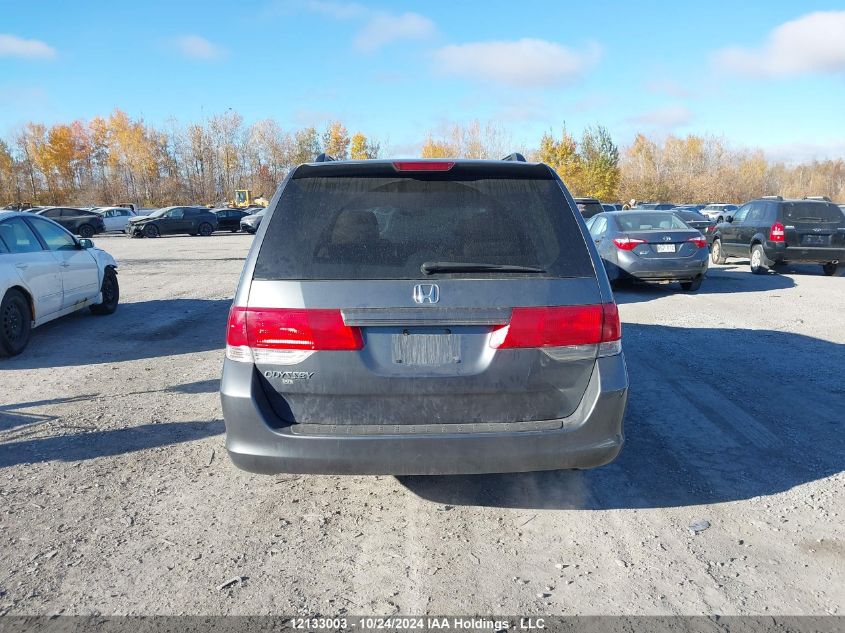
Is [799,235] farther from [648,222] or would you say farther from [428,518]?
[428,518]

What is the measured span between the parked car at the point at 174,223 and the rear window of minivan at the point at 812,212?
3302 cm

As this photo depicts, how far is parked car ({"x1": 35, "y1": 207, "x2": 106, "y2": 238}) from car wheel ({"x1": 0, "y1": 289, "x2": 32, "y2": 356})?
33.6m

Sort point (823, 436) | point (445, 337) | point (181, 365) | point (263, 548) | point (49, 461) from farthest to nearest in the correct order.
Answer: point (181, 365)
point (823, 436)
point (49, 461)
point (263, 548)
point (445, 337)

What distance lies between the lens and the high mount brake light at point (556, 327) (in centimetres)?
306

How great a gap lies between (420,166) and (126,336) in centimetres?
662

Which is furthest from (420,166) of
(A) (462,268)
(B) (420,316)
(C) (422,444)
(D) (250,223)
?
(D) (250,223)

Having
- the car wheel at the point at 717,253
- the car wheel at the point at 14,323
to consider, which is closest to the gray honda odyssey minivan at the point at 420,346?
the car wheel at the point at 14,323

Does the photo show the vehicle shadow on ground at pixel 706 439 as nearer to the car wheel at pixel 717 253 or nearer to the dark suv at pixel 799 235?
the dark suv at pixel 799 235

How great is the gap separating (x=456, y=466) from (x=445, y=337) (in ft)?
2.01

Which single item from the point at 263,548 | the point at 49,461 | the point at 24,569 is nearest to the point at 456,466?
the point at 263,548

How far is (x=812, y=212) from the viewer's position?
14.7 m

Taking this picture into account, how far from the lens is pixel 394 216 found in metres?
3.25

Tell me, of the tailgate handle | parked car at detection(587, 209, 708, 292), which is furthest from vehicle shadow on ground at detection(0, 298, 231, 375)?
parked car at detection(587, 209, 708, 292)

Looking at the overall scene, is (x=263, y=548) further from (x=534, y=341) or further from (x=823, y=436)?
(x=823, y=436)
